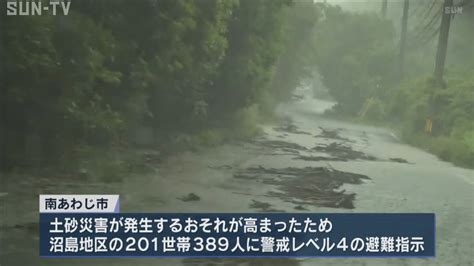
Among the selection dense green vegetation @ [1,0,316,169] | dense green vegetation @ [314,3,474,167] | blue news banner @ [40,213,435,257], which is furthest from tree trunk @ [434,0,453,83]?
blue news banner @ [40,213,435,257]

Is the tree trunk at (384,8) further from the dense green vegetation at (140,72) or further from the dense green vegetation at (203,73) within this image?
the dense green vegetation at (140,72)

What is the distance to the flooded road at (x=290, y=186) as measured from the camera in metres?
3.26

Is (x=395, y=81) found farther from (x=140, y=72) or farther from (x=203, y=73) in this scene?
(x=140, y=72)

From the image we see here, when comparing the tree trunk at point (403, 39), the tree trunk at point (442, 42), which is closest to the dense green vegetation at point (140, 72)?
the tree trunk at point (403, 39)

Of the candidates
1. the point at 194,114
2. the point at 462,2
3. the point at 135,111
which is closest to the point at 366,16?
the point at 462,2

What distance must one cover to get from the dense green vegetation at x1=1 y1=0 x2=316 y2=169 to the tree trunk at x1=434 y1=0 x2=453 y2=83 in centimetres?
123

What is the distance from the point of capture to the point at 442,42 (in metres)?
4.91

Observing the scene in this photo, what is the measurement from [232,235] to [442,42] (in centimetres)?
300

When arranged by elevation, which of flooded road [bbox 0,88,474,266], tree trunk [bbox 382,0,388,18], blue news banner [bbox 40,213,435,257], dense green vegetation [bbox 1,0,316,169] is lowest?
blue news banner [bbox 40,213,435,257]

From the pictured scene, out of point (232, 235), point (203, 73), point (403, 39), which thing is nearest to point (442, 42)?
point (403, 39)

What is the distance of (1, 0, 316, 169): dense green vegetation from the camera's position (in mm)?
3619

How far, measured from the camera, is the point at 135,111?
442cm

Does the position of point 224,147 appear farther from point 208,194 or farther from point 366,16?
point 366,16

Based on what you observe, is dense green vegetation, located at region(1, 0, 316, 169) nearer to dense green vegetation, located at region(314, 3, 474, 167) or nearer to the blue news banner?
dense green vegetation, located at region(314, 3, 474, 167)
